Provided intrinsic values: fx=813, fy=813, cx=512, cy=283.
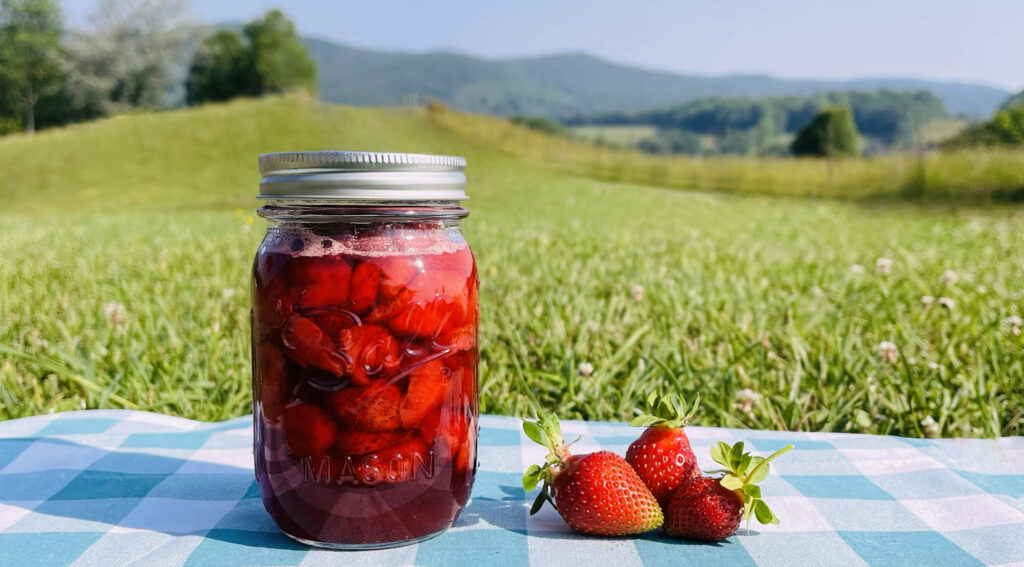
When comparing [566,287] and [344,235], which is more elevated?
[344,235]

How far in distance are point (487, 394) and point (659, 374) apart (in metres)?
0.62

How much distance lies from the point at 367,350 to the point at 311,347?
0.32ft

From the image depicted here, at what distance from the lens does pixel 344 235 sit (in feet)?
4.62

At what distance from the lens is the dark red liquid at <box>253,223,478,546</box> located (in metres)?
1.38

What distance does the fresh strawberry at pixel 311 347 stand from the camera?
54.1 inches

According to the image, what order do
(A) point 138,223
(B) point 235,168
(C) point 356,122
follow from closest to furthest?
(A) point 138,223
(B) point 235,168
(C) point 356,122

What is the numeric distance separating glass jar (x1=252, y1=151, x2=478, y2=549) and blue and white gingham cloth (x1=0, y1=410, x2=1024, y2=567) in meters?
0.11

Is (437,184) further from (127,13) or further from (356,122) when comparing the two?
(127,13)

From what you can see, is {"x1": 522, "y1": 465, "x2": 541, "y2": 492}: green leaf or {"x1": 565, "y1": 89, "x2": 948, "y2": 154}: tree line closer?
{"x1": 522, "y1": 465, "x2": 541, "y2": 492}: green leaf

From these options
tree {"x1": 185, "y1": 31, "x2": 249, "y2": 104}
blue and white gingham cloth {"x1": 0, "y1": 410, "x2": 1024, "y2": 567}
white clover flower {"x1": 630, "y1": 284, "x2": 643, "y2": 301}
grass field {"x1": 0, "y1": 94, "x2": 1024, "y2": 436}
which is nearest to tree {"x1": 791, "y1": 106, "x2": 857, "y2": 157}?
tree {"x1": 185, "y1": 31, "x2": 249, "y2": 104}

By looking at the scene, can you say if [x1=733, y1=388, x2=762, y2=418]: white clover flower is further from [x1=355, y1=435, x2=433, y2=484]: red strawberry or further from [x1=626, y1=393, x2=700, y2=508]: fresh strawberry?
[x1=355, y1=435, x2=433, y2=484]: red strawberry

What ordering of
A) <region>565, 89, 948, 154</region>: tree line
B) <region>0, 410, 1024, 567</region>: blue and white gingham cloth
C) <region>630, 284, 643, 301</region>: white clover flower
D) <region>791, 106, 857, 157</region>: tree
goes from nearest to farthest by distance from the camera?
<region>0, 410, 1024, 567</region>: blue and white gingham cloth
<region>630, 284, 643, 301</region>: white clover flower
<region>791, 106, 857, 157</region>: tree
<region>565, 89, 948, 154</region>: tree line

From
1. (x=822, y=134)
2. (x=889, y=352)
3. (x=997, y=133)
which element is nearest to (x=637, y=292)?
(x=889, y=352)

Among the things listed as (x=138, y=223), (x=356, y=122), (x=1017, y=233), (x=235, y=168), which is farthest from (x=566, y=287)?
(x=356, y=122)
